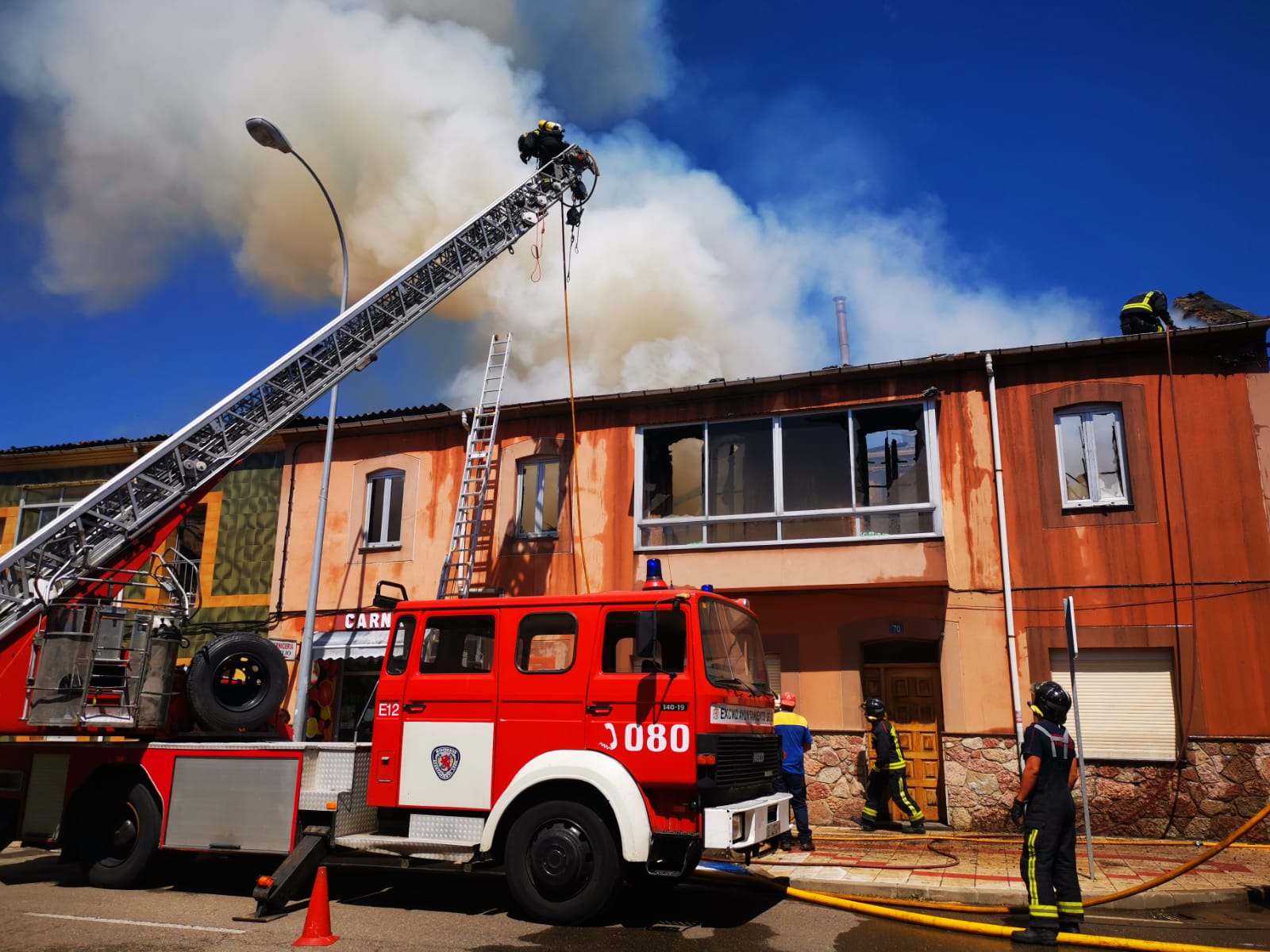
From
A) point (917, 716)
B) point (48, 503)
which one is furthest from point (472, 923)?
point (48, 503)

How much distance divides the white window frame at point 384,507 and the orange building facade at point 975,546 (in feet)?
5.63

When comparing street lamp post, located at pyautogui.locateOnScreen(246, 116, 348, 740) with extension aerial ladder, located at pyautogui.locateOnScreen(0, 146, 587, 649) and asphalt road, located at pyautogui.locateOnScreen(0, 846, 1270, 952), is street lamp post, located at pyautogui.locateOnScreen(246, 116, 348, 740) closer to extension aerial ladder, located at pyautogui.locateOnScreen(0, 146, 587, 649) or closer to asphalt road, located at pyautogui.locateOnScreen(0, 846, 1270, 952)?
extension aerial ladder, located at pyautogui.locateOnScreen(0, 146, 587, 649)

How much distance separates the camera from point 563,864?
22.9 ft

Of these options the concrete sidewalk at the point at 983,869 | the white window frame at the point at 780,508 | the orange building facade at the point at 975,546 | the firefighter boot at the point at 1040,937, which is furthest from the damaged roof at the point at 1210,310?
the firefighter boot at the point at 1040,937

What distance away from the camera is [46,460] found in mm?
18547

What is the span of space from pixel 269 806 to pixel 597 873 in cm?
315

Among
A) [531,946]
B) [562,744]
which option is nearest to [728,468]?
[562,744]

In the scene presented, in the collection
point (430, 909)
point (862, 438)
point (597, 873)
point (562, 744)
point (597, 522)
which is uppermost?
point (862, 438)

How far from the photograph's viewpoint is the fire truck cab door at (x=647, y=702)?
6.97 m

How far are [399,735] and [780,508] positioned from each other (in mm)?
7116

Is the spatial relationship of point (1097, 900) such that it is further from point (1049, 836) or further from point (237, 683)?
point (237, 683)

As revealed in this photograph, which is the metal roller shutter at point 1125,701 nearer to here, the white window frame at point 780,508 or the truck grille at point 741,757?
the white window frame at point 780,508

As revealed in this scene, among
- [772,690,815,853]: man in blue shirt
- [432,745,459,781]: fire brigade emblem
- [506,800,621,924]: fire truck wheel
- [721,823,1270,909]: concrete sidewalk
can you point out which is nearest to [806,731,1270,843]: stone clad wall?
[721,823,1270,909]: concrete sidewalk

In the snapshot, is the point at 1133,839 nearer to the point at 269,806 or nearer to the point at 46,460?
the point at 269,806
